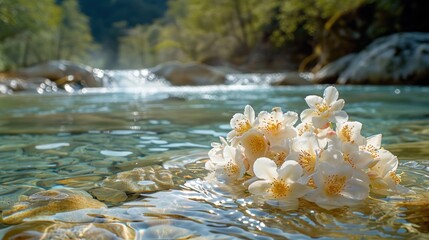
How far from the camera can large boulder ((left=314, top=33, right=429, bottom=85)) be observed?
56.0ft

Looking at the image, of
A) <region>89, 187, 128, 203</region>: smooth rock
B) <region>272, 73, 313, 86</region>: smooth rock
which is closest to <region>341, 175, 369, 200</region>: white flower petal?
<region>89, 187, 128, 203</region>: smooth rock

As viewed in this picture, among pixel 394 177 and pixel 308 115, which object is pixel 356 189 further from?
pixel 308 115

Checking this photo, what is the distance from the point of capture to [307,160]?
186cm

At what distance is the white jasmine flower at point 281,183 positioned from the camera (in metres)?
1.75

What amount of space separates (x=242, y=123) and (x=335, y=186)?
1.72 ft

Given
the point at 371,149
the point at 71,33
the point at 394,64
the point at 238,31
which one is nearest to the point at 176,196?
the point at 371,149

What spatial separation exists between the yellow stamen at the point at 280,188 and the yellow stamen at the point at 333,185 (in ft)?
0.50

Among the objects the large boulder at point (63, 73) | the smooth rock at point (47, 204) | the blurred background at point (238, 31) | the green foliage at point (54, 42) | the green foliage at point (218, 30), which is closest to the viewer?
the smooth rock at point (47, 204)

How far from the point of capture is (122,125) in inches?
212

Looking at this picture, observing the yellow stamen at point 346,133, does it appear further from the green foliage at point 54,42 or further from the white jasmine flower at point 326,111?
the green foliage at point 54,42

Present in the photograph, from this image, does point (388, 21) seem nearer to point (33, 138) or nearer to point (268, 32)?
point (268, 32)

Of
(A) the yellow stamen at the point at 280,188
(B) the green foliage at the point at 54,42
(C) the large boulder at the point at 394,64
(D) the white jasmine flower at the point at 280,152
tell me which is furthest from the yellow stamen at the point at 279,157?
(B) the green foliage at the point at 54,42

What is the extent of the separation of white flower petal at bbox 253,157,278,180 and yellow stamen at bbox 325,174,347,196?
20 cm

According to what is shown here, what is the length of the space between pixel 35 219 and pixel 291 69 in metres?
36.5
